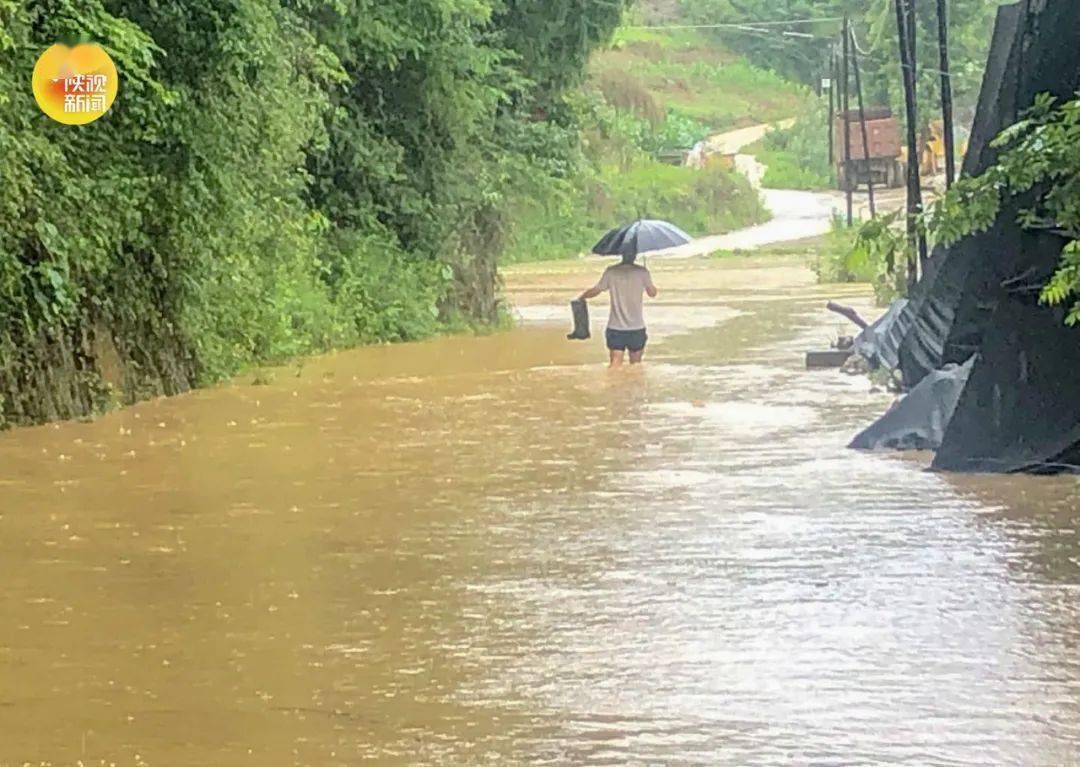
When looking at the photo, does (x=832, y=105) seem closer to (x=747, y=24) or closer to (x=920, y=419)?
(x=747, y=24)

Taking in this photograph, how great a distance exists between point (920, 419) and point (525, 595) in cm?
572

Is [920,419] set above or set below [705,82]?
below

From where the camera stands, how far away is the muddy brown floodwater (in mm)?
6699

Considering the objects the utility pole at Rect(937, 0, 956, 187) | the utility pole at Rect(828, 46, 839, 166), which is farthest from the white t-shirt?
the utility pole at Rect(828, 46, 839, 166)

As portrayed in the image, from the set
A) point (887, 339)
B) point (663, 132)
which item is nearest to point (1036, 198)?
point (887, 339)

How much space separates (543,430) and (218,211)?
435cm

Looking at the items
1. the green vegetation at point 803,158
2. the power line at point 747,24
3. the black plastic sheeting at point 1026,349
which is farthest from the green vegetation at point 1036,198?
the power line at point 747,24

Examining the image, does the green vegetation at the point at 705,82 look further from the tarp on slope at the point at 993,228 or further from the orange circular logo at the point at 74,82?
the orange circular logo at the point at 74,82

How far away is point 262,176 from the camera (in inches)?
774

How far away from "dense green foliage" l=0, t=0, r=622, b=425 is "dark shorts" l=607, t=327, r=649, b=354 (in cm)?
368

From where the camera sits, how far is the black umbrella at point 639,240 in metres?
20.9

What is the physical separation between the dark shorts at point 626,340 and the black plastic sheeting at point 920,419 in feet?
24.3

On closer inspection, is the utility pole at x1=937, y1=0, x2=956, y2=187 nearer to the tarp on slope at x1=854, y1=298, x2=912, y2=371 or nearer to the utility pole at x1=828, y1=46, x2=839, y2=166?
the tarp on slope at x1=854, y1=298, x2=912, y2=371

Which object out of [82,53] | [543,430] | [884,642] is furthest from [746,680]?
[82,53]
